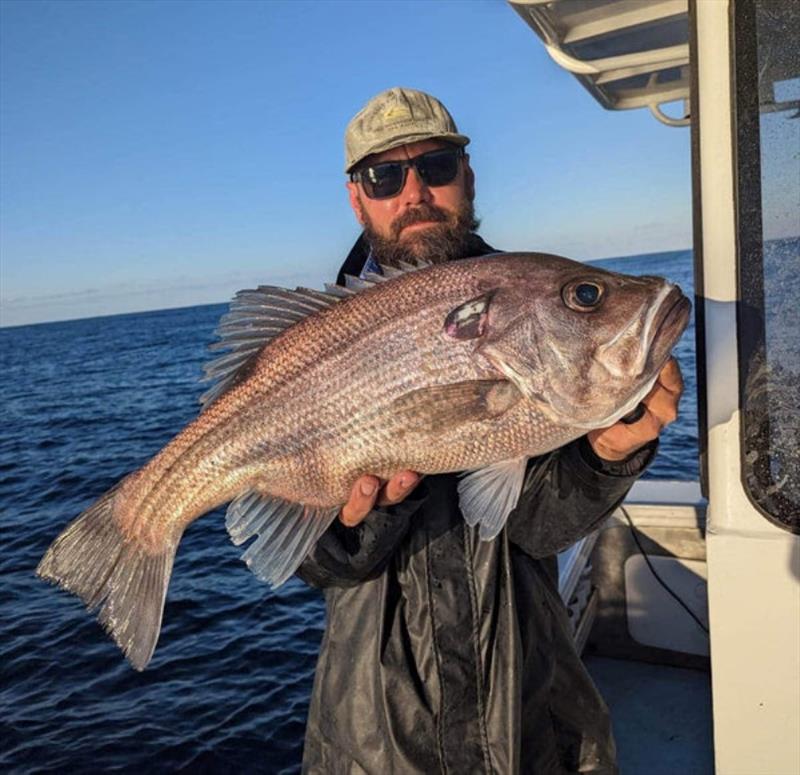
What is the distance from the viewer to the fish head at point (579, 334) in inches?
86.4

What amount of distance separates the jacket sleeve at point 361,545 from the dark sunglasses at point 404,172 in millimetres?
1432

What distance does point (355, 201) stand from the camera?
137 inches

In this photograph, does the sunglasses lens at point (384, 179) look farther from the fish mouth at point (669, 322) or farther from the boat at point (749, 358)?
the fish mouth at point (669, 322)

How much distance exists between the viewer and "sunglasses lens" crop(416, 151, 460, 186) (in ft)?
10.5

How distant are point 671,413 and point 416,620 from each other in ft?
3.89

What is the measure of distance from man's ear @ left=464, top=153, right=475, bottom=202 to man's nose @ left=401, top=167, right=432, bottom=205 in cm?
26

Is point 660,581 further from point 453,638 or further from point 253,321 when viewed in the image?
point 253,321

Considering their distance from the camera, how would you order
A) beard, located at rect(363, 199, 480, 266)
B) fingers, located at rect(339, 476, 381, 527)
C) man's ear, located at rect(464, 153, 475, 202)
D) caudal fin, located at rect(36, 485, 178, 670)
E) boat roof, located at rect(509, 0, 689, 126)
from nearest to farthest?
fingers, located at rect(339, 476, 381, 527), caudal fin, located at rect(36, 485, 178, 670), beard, located at rect(363, 199, 480, 266), man's ear, located at rect(464, 153, 475, 202), boat roof, located at rect(509, 0, 689, 126)

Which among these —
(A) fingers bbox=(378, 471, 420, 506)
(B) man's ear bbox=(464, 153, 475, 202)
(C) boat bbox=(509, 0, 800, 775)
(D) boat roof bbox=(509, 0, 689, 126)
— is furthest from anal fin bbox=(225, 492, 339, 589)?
(D) boat roof bbox=(509, 0, 689, 126)

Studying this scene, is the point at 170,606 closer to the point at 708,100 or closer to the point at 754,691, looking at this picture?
the point at 754,691

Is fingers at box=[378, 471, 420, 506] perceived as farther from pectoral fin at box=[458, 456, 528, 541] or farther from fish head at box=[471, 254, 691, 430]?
fish head at box=[471, 254, 691, 430]

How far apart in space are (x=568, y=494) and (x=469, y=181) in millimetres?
1684

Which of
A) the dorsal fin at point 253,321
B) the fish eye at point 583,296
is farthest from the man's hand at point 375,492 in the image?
the fish eye at point 583,296

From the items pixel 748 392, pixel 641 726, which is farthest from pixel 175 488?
pixel 641 726
